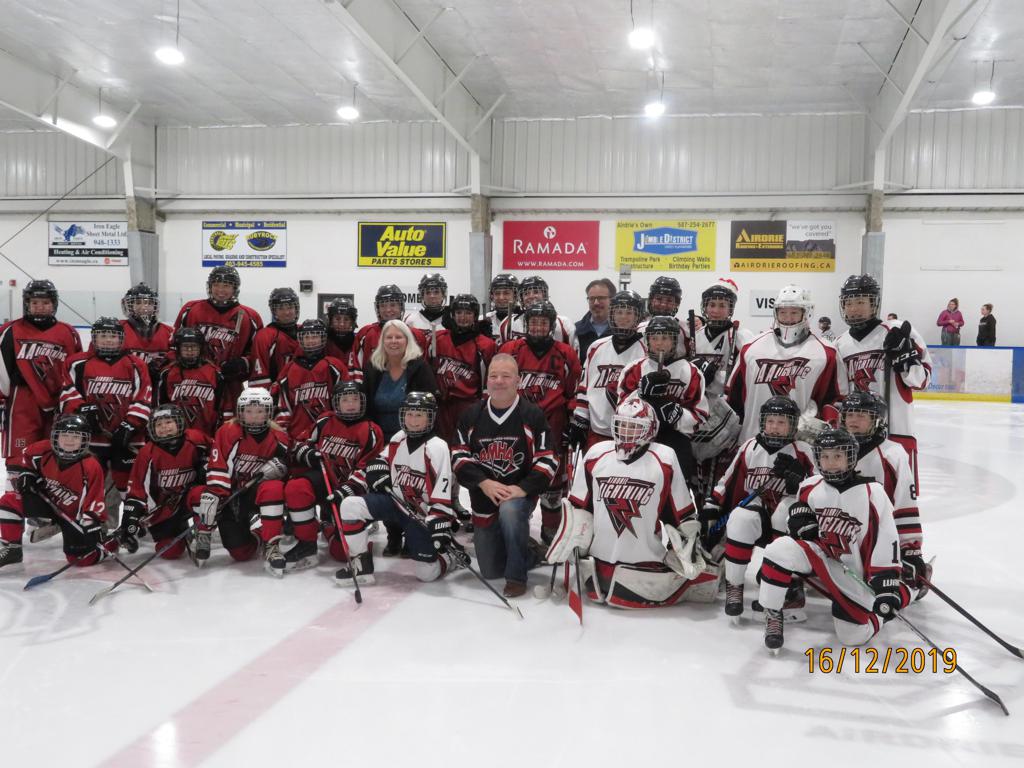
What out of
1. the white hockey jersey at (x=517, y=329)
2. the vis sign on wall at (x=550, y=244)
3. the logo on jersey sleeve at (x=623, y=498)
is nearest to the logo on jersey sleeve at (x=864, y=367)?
the logo on jersey sleeve at (x=623, y=498)

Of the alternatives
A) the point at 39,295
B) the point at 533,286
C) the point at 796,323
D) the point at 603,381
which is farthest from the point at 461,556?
the point at 39,295

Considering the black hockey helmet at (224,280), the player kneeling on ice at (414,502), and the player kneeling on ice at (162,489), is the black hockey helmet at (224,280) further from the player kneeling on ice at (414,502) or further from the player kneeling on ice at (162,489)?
the player kneeling on ice at (414,502)

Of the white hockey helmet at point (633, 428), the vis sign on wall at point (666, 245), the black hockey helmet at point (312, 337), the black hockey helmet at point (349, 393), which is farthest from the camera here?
the vis sign on wall at point (666, 245)

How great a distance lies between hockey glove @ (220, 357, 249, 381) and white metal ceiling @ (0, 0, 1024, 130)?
731 centimetres

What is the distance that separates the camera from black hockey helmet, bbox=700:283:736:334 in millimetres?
4254

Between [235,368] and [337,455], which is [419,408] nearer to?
[337,455]

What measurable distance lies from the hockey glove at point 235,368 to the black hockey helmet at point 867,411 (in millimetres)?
3535

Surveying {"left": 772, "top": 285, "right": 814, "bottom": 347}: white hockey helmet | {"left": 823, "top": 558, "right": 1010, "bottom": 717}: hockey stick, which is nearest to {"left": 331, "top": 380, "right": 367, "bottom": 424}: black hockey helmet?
{"left": 772, "top": 285, "right": 814, "bottom": 347}: white hockey helmet

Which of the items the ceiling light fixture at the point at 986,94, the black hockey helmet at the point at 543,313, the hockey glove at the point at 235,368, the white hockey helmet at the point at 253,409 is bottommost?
the white hockey helmet at the point at 253,409

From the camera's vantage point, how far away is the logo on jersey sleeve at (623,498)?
3.53 metres

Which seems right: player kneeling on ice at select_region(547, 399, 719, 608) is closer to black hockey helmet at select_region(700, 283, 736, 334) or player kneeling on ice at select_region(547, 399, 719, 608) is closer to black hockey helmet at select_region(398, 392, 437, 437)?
black hockey helmet at select_region(398, 392, 437, 437)

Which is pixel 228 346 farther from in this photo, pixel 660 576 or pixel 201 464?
pixel 660 576

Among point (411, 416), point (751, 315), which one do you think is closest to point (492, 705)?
point (411, 416)

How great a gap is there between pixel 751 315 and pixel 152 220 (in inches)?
497
